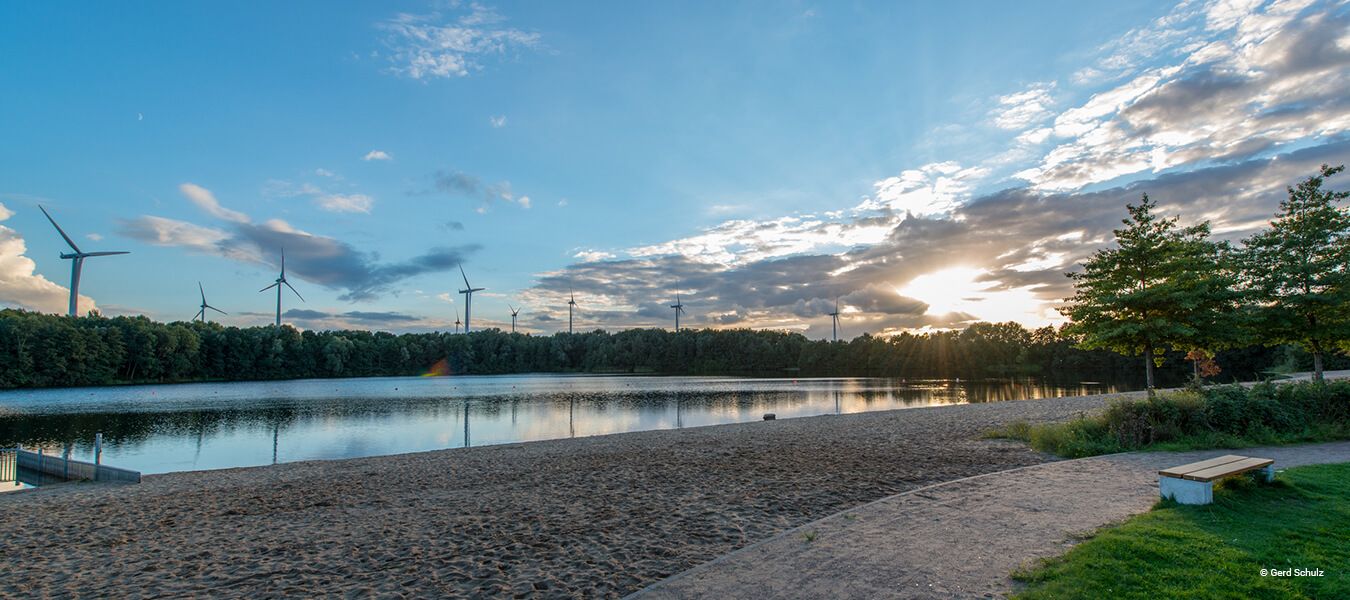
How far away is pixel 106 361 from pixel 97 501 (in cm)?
10104

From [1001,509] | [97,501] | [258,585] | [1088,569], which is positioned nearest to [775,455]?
[1001,509]

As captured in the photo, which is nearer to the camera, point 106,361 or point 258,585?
point 258,585

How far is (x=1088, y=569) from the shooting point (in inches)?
210

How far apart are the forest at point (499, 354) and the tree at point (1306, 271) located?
4390 centimetres

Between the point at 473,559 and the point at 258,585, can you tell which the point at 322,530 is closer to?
the point at 258,585

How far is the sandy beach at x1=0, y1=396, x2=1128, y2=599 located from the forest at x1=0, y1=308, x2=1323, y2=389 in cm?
6051

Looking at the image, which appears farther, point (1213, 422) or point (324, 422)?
point (324, 422)

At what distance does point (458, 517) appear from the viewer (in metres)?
9.24

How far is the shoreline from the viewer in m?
A: 6.53

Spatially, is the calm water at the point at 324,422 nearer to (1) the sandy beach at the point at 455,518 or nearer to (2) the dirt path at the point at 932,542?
(1) the sandy beach at the point at 455,518

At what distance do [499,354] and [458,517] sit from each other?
14825cm

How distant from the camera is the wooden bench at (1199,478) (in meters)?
7.12

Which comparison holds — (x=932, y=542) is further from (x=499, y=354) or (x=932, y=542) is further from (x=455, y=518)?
(x=499, y=354)

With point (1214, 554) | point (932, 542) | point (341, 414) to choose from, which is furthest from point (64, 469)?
point (341, 414)
